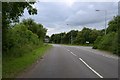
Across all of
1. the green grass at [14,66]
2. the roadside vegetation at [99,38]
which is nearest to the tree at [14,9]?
the green grass at [14,66]

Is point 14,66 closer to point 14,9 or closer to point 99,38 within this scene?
point 14,9

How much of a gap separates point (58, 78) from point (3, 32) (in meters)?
11.8

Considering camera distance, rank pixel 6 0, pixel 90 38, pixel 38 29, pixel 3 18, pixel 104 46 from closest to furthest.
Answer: pixel 6 0 < pixel 3 18 < pixel 104 46 < pixel 38 29 < pixel 90 38

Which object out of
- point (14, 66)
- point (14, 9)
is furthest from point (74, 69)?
point (14, 9)

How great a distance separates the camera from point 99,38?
219ft

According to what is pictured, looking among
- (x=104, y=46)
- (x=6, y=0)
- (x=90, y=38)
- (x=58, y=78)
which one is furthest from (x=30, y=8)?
(x=90, y=38)

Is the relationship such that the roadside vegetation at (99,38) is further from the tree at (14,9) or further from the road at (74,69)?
the tree at (14,9)

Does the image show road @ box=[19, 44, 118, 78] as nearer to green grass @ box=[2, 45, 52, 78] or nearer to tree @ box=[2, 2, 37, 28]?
green grass @ box=[2, 45, 52, 78]

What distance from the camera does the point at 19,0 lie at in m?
19.2

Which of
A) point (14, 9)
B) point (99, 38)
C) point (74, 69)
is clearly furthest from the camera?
point (99, 38)

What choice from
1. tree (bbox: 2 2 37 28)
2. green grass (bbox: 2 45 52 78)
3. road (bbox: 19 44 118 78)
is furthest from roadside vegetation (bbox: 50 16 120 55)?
tree (bbox: 2 2 37 28)

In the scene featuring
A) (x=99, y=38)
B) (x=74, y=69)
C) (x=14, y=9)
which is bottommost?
(x=74, y=69)

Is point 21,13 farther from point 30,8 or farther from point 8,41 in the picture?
point 8,41

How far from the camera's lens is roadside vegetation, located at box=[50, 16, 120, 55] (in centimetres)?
4477
